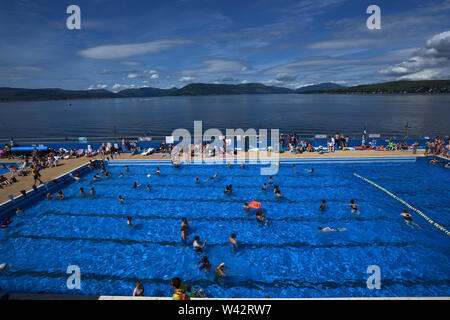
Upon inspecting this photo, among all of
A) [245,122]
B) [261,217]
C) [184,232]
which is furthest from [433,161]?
[245,122]

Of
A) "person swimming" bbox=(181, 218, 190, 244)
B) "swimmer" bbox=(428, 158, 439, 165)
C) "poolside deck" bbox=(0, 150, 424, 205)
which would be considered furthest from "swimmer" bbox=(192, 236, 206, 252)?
"swimmer" bbox=(428, 158, 439, 165)

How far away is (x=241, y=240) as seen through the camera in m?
10.5

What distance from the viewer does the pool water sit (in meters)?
8.22

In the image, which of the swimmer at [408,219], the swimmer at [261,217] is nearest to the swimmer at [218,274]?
the swimmer at [261,217]

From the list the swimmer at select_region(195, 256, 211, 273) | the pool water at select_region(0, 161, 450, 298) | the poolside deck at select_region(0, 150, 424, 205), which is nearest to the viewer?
the pool water at select_region(0, 161, 450, 298)

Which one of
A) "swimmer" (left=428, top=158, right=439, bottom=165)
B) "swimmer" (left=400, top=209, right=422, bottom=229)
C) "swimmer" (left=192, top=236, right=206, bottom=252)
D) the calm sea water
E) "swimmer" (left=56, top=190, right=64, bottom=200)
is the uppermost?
the calm sea water

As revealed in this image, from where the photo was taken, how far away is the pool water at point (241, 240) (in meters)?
8.22

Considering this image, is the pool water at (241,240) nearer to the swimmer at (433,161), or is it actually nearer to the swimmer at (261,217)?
the swimmer at (261,217)

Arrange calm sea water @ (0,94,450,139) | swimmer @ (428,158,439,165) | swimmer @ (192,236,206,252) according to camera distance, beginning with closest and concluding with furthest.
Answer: swimmer @ (192,236,206,252) → swimmer @ (428,158,439,165) → calm sea water @ (0,94,450,139)

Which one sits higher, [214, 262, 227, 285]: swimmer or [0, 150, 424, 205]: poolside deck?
[0, 150, 424, 205]: poolside deck

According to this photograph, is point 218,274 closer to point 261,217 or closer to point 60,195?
point 261,217

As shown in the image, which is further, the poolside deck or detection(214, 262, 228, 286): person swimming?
the poolside deck

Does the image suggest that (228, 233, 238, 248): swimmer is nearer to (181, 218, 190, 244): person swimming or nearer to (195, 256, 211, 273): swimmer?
(195, 256, 211, 273): swimmer

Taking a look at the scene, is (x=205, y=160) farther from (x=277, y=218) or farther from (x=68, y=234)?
(x=68, y=234)
